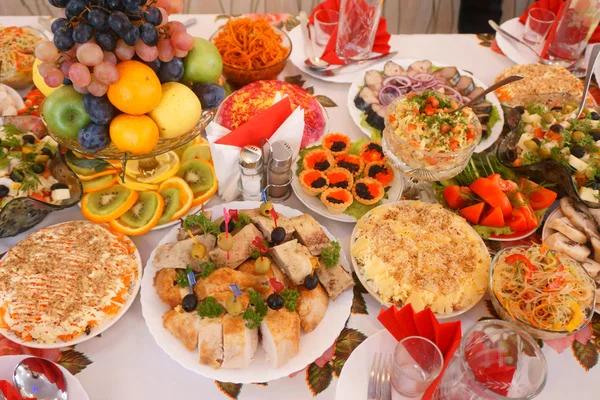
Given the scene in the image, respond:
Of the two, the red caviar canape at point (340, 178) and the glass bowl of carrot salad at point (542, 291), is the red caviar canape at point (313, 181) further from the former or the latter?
the glass bowl of carrot salad at point (542, 291)

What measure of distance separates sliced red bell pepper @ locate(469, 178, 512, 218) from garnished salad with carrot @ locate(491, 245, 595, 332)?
0.20 metres

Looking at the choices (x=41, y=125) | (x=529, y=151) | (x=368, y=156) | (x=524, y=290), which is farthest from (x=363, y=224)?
(x=41, y=125)

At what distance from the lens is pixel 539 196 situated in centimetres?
172

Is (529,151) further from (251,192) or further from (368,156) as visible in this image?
(251,192)

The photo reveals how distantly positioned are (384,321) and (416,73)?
1.36 m

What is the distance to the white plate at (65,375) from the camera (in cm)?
122

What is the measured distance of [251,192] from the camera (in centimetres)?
174

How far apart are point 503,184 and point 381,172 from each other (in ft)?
1.47

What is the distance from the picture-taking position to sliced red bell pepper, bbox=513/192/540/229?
1660 mm

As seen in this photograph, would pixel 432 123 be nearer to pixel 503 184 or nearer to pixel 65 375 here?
pixel 503 184

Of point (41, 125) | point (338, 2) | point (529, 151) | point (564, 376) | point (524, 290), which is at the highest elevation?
point (338, 2)

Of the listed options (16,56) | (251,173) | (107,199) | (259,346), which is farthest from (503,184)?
(16,56)

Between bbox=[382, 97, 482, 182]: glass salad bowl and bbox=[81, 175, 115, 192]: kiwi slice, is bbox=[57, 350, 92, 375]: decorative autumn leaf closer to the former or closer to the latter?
bbox=[81, 175, 115, 192]: kiwi slice

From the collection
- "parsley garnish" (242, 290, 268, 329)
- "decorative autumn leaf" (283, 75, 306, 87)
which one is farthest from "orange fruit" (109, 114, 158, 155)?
"decorative autumn leaf" (283, 75, 306, 87)
